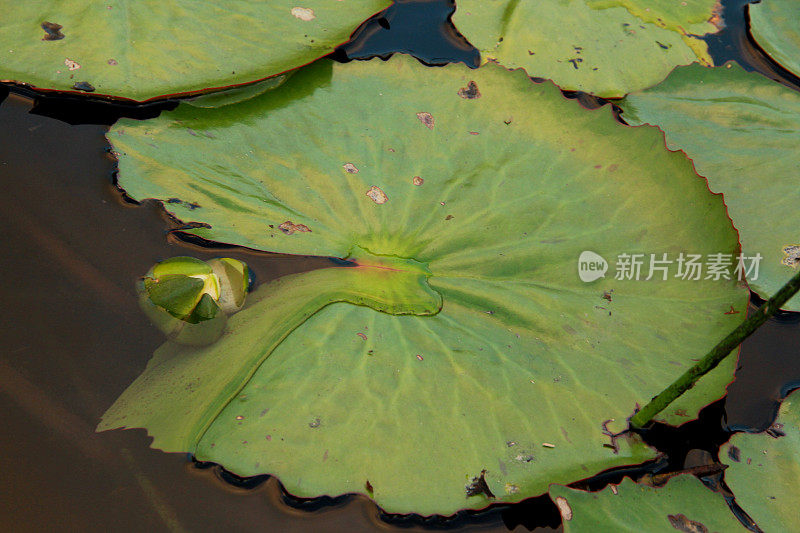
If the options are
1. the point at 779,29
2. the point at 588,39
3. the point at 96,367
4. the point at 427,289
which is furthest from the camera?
the point at 779,29

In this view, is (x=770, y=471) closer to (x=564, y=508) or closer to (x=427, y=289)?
(x=564, y=508)

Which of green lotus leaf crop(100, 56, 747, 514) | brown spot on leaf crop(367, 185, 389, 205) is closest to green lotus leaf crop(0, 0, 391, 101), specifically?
green lotus leaf crop(100, 56, 747, 514)

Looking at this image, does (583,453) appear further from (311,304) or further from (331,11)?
(331,11)

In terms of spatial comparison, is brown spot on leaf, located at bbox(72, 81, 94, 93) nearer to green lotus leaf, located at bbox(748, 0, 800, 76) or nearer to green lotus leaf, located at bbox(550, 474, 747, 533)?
green lotus leaf, located at bbox(550, 474, 747, 533)

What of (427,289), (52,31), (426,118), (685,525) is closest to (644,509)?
(685,525)

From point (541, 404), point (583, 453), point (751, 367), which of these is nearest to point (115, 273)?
point (541, 404)

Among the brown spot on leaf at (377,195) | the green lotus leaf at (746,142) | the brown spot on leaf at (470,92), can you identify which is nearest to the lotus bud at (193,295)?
the brown spot on leaf at (377,195)
